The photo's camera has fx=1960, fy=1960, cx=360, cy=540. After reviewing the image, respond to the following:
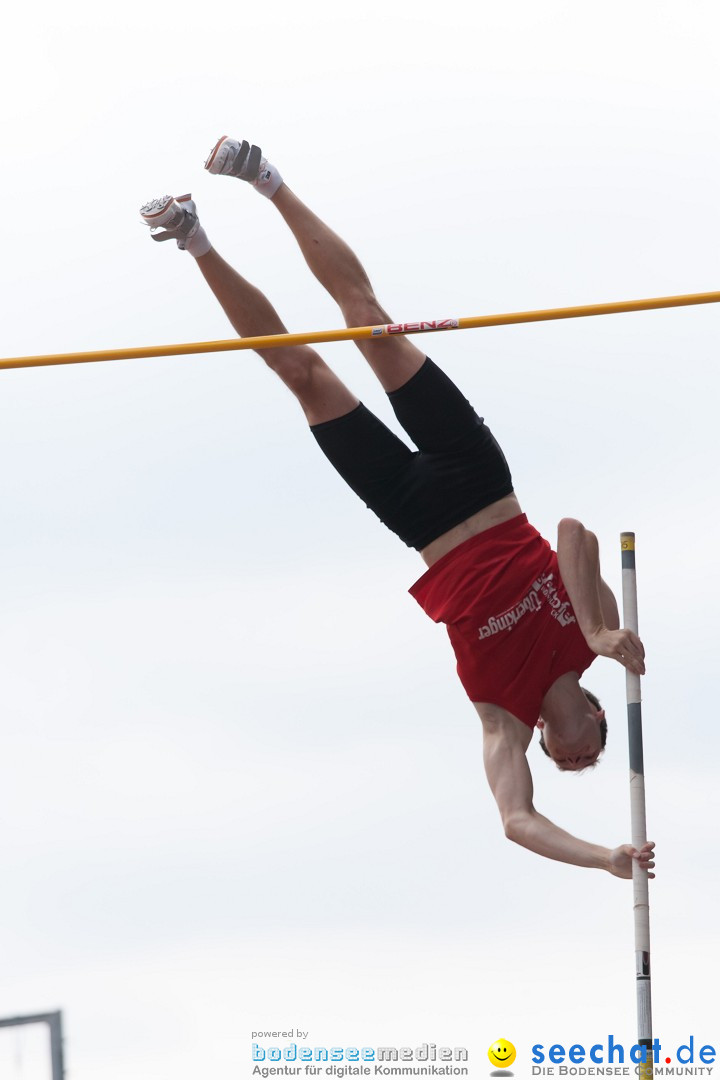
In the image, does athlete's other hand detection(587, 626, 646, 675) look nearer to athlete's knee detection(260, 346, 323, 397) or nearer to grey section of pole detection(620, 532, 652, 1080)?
grey section of pole detection(620, 532, 652, 1080)

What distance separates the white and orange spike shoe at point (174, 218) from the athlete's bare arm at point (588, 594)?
2026mm

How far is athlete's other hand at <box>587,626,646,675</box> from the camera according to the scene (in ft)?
25.2

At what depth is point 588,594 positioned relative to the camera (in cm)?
775

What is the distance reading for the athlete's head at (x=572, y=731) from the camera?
26.8 feet

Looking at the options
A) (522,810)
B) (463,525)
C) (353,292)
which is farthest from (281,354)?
(522,810)

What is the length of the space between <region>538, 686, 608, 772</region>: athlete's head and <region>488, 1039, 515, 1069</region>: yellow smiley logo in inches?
64.2

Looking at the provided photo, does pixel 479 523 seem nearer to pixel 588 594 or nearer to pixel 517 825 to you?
pixel 588 594

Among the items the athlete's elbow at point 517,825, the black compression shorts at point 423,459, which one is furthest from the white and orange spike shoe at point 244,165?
the athlete's elbow at point 517,825

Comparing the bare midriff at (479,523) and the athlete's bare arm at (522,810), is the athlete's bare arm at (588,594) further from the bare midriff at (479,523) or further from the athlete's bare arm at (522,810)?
the athlete's bare arm at (522,810)

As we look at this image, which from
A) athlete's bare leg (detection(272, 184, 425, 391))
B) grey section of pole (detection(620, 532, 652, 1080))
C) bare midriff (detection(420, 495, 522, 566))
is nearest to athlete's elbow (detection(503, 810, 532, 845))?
grey section of pole (detection(620, 532, 652, 1080))

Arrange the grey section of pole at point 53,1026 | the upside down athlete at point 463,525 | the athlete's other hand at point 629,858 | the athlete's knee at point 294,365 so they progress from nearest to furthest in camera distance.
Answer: the athlete's other hand at point 629,858 → the upside down athlete at point 463,525 → the athlete's knee at point 294,365 → the grey section of pole at point 53,1026

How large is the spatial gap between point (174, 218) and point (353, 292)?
822 millimetres

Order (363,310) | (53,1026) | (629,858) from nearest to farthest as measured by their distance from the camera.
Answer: (629,858) → (363,310) → (53,1026)

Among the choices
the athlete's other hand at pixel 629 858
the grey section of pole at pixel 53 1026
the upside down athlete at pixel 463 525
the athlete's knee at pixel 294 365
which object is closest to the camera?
the athlete's other hand at pixel 629 858
